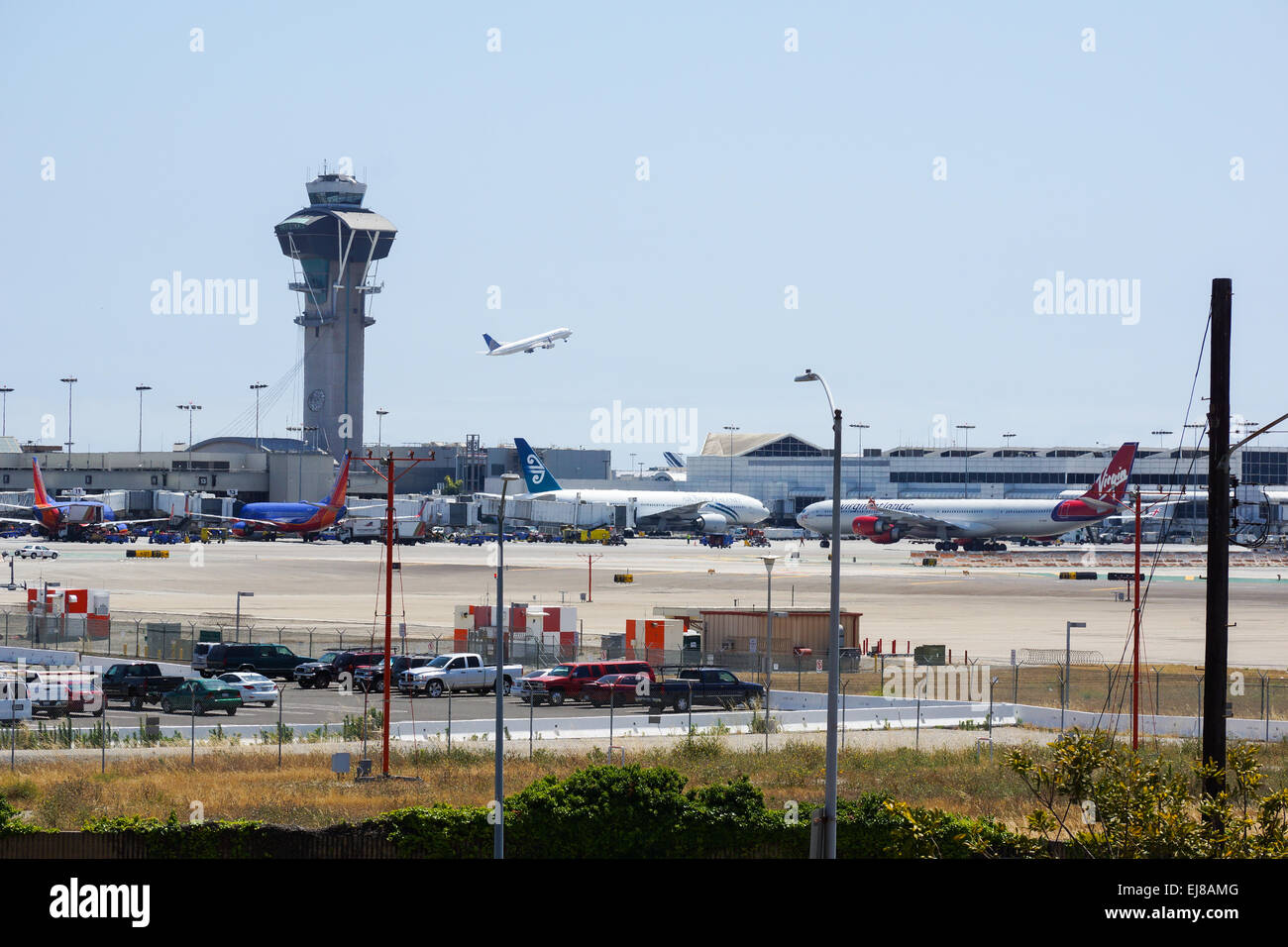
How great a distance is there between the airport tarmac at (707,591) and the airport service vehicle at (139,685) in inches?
576

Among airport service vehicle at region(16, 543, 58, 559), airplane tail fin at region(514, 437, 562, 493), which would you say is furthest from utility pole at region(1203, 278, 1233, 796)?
airplane tail fin at region(514, 437, 562, 493)

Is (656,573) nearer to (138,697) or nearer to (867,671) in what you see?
(867,671)

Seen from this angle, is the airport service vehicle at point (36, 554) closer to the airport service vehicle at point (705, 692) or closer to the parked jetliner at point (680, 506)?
the parked jetliner at point (680, 506)

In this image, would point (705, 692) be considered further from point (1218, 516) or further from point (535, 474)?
point (535, 474)

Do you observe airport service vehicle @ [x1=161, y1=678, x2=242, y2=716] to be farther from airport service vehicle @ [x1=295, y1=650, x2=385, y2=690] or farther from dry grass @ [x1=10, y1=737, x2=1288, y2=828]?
dry grass @ [x1=10, y1=737, x2=1288, y2=828]

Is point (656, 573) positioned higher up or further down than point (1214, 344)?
further down

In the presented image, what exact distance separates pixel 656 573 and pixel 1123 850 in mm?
88518

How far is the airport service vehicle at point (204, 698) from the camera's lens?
43844 millimetres

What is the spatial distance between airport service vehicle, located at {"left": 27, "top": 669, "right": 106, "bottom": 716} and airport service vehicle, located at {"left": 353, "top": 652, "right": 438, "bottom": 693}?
27.2 ft

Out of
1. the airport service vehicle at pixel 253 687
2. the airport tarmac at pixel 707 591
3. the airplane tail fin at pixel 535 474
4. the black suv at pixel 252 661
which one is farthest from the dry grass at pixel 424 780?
the airplane tail fin at pixel 535 474

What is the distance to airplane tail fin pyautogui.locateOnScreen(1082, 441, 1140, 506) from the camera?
132m

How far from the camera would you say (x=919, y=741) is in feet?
130
